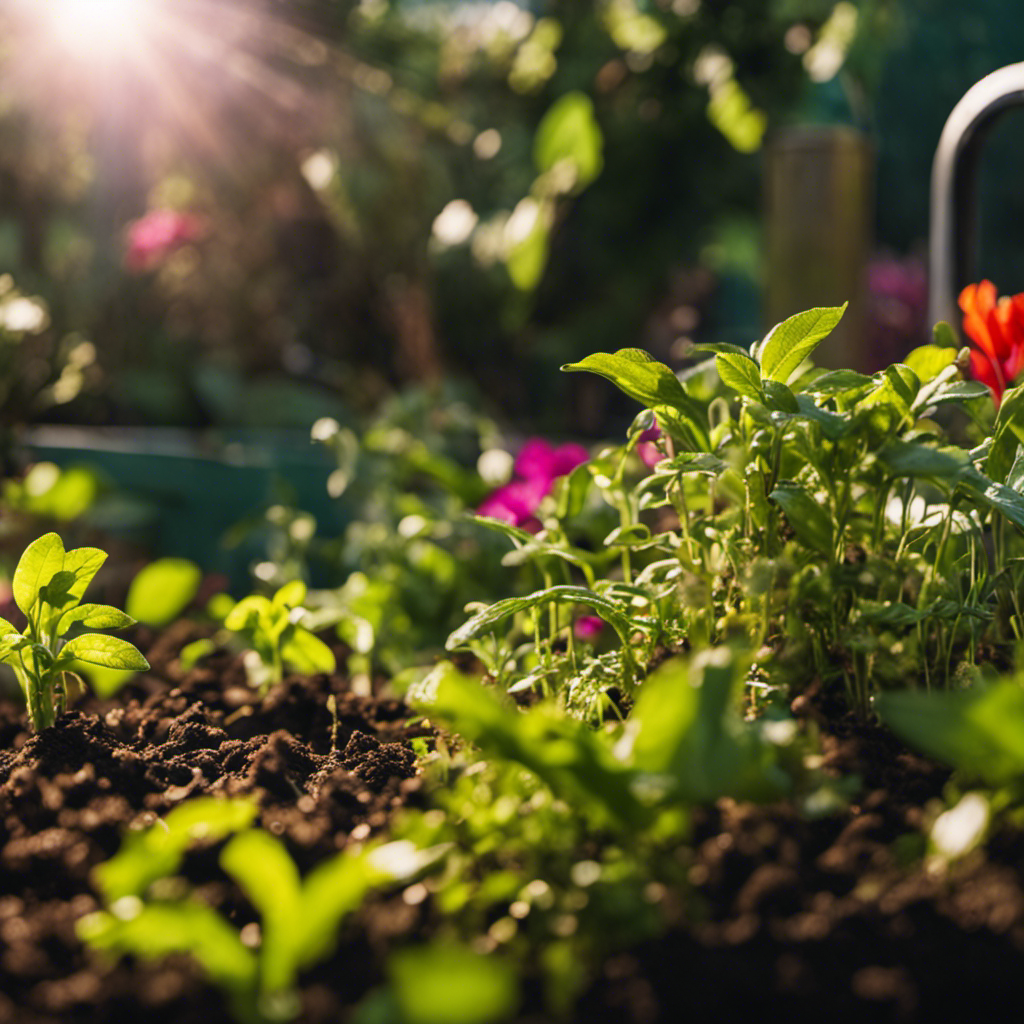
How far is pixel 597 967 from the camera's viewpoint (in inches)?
21.2

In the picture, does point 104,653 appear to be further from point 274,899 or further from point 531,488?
point 531,488

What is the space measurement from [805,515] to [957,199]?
2.73 ft

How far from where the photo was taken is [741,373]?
77 cm

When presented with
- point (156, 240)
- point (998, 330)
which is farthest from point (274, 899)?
point (156, 240)

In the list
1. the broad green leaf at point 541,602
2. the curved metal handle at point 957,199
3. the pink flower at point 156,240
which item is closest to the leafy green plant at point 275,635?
the broad green leaf at point 541,602

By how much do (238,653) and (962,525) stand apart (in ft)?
3.44

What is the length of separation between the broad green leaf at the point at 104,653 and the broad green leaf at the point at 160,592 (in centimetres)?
49

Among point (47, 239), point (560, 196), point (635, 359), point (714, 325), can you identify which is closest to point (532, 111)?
Answer: point (560, 196)

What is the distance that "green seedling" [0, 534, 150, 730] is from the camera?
2.83ft

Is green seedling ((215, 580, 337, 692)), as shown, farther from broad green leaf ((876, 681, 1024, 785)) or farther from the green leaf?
the green leaf

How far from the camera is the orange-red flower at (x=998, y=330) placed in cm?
91

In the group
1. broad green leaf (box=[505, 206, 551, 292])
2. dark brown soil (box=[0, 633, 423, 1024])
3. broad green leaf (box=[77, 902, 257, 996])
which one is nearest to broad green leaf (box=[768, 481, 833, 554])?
dark brown soil (box=[0, 633, 423, 1024])

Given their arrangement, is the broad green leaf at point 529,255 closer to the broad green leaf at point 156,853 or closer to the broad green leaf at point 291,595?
the broad green leaf at point 291,595

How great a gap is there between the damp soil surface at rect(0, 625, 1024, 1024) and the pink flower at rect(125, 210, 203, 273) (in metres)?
2.95
